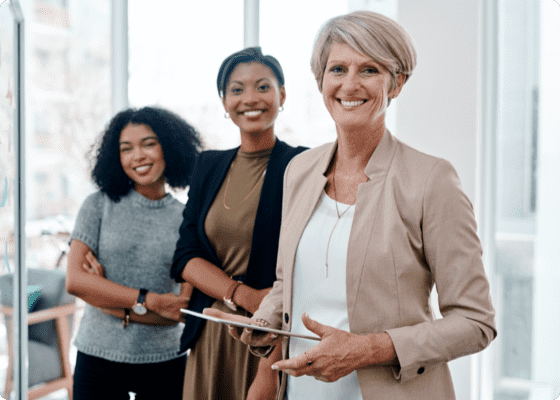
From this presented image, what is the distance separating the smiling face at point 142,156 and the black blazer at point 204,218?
253 mm

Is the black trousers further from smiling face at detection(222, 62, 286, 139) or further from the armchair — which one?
the armchair

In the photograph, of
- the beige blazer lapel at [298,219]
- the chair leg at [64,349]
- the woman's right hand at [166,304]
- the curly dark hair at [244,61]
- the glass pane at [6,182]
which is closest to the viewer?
the beige blazer lapel at [298,219]

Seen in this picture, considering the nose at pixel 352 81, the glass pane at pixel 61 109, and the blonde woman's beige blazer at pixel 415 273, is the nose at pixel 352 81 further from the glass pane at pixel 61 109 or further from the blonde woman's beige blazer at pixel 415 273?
the glass pane at pixel 61 109

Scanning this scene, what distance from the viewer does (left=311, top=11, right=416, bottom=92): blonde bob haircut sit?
107cm

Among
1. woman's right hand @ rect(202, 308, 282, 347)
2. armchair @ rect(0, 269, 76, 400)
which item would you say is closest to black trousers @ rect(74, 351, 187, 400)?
woman's right hand @ rect(202, 308, 282, 347)

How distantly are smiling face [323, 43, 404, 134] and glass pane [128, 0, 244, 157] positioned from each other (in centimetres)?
254

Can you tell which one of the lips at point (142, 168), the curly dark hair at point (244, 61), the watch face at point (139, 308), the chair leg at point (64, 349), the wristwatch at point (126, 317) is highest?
the curly dark hair at point (244, 61)

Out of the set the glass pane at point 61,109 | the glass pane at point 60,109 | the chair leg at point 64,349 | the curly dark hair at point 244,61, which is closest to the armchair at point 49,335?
the chair leg at point 64,349

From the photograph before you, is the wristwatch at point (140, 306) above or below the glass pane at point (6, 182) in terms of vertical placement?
below

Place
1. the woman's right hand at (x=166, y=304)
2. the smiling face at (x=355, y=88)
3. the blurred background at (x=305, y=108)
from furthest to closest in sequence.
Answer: the blurred background at (x=305, y=108), the woman's right hand at (x=166, y=304), the smiling face at (x=355, y=88)

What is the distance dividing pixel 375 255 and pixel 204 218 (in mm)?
819

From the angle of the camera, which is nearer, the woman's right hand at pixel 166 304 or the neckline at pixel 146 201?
the woman's right hand at pixel 166 304

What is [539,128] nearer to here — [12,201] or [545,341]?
[545,341]

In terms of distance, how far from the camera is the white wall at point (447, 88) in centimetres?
269
